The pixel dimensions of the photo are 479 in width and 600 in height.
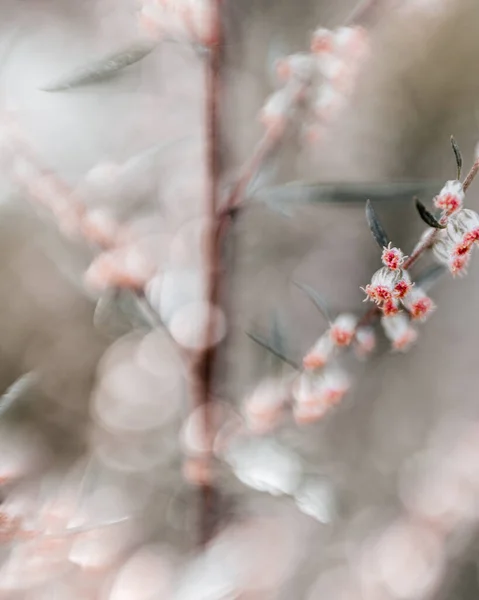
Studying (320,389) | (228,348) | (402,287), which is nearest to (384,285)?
(402,287)

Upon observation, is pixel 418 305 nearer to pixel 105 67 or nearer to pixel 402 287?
pixel 402 287

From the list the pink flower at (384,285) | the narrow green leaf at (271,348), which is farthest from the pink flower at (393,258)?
the narrow green leaf at (271,348)

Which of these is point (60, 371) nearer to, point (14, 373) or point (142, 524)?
point (14, 373)

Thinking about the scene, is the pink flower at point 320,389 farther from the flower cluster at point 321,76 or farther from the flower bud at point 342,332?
the flower cluster at point 321,76

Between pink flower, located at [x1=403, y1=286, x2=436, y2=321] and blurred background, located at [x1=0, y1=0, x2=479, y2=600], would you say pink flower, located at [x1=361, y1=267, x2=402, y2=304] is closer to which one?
pink flower, located at [x1=403, y1=286, x2=436, y2=321]

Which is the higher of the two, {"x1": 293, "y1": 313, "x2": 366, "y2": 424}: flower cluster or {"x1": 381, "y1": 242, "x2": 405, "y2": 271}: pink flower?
{"x1": 381, "y1": 242, "x2": 405, "y2": 271}: pink flower

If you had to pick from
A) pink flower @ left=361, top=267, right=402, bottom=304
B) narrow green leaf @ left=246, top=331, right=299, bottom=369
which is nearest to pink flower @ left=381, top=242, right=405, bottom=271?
pink flower @ left=361, top=267, right=402, bottom=304
